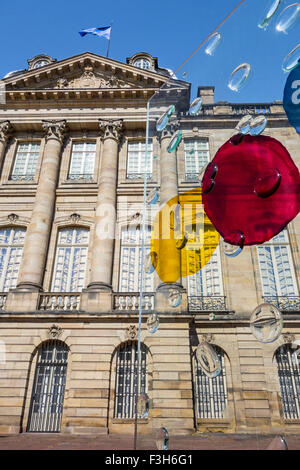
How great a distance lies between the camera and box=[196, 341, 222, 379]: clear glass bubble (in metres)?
4.94

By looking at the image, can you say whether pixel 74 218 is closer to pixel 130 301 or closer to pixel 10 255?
A: pixel 10 255

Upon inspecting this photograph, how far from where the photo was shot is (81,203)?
16109 millimetres

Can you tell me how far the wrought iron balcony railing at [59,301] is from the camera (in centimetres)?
1319

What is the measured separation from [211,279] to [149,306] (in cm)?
300

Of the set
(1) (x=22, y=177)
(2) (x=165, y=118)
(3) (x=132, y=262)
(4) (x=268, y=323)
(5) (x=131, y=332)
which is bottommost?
(4) (x=268, y=323)

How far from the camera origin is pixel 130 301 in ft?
43.1

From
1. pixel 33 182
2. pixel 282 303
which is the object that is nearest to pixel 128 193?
pixel 33 182

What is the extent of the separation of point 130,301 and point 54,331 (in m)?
2.97

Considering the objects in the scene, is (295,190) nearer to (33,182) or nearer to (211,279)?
(211,279)

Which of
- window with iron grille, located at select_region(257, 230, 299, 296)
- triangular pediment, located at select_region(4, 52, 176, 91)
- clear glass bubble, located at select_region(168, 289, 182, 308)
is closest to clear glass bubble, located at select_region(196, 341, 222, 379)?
clear glass bubble, located at select_region(168, 289, 182, 308)

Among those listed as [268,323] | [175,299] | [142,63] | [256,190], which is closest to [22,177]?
[142,63]

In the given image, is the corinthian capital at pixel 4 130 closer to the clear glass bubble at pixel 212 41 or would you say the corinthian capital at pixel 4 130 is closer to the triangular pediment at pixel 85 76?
the triangular pediment at pixel 85 76

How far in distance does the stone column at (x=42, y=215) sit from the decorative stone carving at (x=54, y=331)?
6.01ft
